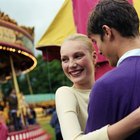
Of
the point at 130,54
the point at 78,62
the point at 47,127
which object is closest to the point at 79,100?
the point at 78,62

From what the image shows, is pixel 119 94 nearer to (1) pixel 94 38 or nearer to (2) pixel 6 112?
(1) pixel 94 38

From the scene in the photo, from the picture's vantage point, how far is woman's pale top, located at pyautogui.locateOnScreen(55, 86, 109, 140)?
1.40m

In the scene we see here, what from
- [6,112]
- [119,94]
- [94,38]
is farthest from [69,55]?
[6,112]

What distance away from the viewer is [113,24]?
142 cm

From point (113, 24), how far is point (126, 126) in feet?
1.12

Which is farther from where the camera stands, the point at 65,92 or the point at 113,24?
the point at 65,92

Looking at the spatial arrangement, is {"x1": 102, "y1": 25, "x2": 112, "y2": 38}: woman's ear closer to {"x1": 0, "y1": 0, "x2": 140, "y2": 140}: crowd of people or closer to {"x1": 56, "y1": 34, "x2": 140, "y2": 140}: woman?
{"x1": 0, "y1": 0, "x2": 140, "y2": 140}: crowd of people

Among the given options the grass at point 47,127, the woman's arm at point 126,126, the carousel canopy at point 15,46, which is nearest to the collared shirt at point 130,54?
the woman's arm at point 126,126

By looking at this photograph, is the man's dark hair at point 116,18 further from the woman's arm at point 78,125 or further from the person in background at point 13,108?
the person in background at point 13,108

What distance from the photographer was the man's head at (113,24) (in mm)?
1421

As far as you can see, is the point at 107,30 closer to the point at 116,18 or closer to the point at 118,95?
the point at 116,18

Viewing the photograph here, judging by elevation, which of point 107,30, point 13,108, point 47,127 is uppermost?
point 107,30

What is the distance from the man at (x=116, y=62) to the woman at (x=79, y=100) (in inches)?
1.1

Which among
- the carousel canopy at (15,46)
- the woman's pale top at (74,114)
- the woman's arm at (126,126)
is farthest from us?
the carousel canopy at (15,46)
